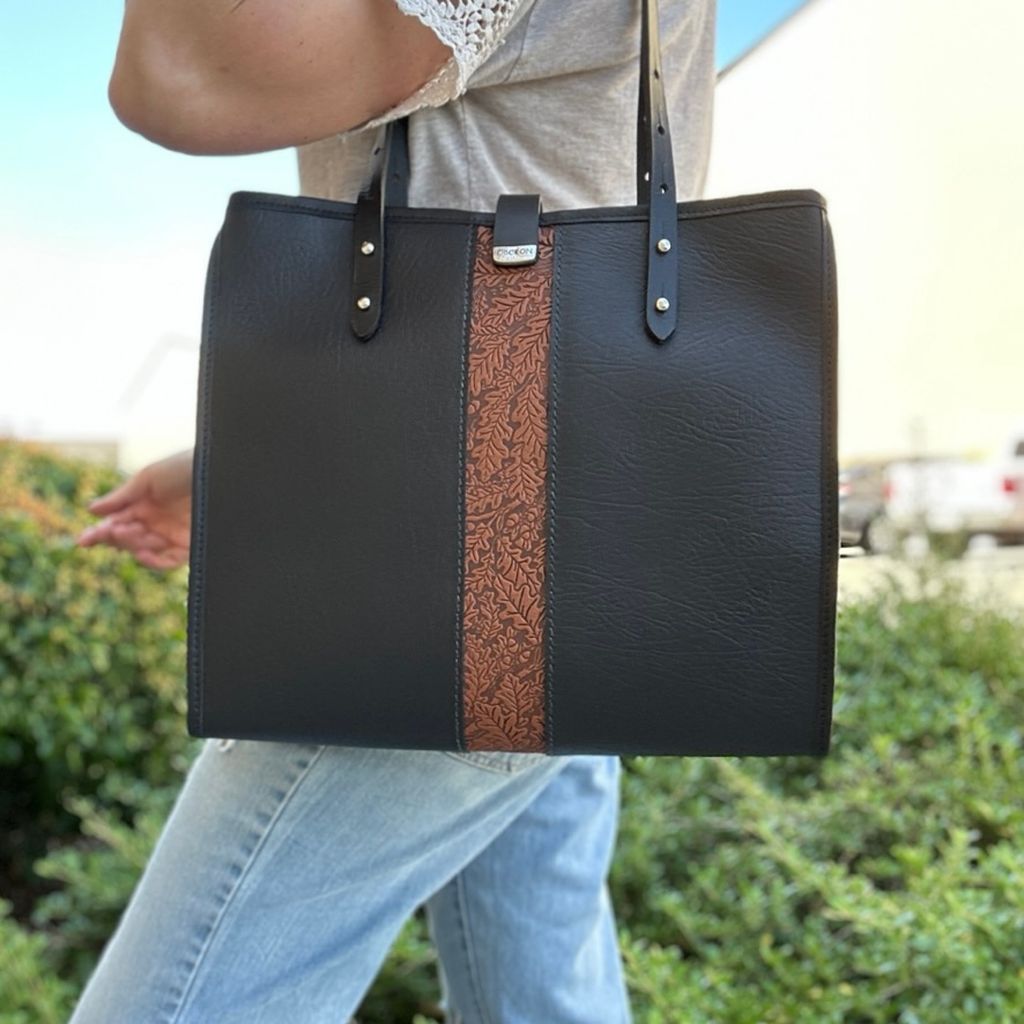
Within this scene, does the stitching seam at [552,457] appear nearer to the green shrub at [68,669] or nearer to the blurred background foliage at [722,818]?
the blurred background foliage at [722,818]

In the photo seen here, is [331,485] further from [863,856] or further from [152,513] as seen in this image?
[863,856]

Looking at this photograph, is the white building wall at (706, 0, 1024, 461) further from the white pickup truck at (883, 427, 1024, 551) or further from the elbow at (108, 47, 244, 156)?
the elbow at (108, 47, 244, 156)

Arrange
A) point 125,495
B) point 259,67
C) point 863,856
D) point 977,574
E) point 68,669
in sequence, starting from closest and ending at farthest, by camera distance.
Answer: point 259,67 → point 125,495 → point 863,856 → point 68,669 → point 977,574

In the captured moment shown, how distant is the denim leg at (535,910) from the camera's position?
1.32 meters

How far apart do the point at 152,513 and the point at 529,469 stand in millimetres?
561

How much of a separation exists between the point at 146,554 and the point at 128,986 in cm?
51

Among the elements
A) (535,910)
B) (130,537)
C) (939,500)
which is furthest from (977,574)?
(130,537)

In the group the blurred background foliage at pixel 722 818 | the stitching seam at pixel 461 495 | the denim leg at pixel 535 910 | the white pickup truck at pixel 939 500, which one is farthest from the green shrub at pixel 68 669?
the stitching seam at pixel 461 495

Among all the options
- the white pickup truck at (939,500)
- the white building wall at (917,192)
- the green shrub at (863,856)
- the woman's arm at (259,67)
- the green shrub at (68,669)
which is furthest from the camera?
the white pickup truck at (939,500)

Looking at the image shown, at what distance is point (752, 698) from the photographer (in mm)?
905

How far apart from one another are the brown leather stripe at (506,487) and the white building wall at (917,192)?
206 cm

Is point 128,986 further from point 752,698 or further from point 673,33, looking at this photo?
point 673,33

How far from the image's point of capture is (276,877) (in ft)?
3.22

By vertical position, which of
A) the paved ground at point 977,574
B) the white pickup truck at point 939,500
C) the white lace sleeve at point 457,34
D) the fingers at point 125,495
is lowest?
the paved ground at point 977,574
